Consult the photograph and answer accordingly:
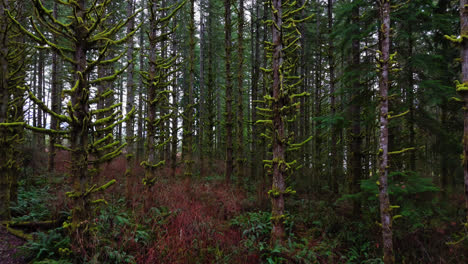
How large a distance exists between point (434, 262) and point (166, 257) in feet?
20.6

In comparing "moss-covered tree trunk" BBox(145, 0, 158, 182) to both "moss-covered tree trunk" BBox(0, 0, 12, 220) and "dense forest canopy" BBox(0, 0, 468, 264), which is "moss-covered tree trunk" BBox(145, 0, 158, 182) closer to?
"dense forest canopy" BBox(0, 0, 468, 264)

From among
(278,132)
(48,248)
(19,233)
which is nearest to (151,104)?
(278,132)

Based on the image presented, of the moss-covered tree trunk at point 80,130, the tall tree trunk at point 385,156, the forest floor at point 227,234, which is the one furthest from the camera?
the tall tree trunk at point 385,156

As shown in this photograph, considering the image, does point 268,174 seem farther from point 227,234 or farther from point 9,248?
point 9,248

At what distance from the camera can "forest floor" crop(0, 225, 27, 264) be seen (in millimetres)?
3832

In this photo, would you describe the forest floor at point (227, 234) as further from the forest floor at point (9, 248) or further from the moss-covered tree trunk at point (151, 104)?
the moss-covered tree trunk at point (151, 104)

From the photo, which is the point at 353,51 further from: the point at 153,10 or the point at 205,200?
the point at 205,200

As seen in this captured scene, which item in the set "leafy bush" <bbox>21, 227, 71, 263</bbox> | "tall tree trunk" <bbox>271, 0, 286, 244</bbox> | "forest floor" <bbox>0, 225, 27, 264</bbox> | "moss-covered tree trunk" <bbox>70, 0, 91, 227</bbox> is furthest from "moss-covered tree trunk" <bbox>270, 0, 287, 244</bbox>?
"forest floor" <bbox>0, 225, 27, 264</bbox>

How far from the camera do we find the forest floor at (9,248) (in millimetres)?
3832

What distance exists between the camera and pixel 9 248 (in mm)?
4102

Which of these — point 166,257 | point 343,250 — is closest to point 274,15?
point 166,257

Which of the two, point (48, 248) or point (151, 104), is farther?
point (151, 104)

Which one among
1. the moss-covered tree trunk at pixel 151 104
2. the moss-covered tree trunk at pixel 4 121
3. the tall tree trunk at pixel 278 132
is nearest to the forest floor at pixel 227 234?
the tall tree trunk at pixel 278 132

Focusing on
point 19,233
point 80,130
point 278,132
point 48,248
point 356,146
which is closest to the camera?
point 80,130
